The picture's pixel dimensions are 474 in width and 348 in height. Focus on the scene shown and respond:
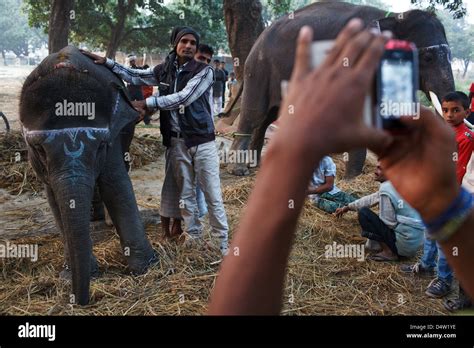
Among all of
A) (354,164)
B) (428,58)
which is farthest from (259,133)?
(428,58)

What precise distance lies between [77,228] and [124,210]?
0.86 m

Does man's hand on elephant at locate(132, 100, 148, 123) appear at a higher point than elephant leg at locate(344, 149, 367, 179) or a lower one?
higher

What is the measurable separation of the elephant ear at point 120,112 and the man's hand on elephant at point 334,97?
10.6 feet

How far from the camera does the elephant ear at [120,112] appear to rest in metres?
3.92

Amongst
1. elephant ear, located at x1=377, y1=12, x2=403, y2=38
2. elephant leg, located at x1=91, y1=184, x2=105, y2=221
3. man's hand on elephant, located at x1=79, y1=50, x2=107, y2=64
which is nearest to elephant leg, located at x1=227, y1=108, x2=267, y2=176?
elephant ear, located at x1=377, y1=12, x2=403, y2=38

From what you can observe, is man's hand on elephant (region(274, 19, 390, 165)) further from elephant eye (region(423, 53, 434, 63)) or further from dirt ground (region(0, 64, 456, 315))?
elephant eye (region(423, 53, 434, 63))

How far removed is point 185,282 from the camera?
3.79 metres

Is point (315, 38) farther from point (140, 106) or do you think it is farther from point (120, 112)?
point (120, 112)

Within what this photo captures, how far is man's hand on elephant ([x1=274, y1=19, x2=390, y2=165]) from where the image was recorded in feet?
2.39

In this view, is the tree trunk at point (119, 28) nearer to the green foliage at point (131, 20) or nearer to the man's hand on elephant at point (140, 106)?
the green foliage at point (131, 20)

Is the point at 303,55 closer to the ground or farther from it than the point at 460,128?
farther from it

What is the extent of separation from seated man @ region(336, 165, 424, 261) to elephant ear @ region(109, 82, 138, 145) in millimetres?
2196

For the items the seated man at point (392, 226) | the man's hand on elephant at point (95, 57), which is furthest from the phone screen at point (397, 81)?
the man's hand on elephant at point (95, 57)
